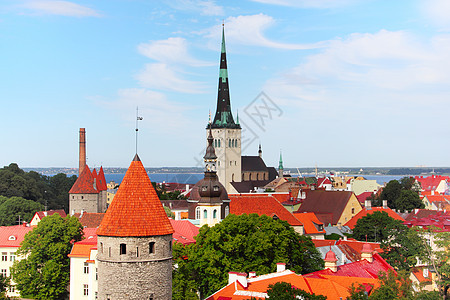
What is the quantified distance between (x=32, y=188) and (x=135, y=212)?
7598 centimetres

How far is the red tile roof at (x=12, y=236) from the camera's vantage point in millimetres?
49625

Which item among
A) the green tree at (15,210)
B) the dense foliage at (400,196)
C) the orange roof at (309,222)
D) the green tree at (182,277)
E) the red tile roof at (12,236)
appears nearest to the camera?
the green tree at (182,277)

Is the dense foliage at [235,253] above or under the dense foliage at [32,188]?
under

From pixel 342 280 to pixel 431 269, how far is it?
15.6m

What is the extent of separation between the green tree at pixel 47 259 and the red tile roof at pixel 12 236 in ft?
12.0

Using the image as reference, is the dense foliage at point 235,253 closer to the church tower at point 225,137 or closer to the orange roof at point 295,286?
the orange roof at point 295,286

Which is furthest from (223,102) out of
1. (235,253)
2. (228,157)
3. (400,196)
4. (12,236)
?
(235,253)

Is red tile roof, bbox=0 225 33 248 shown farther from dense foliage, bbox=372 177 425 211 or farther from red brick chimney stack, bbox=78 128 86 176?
dense foliage, bbox=372 177 425 211

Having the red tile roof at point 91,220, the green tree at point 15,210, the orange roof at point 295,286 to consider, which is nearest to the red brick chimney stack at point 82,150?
the green tree at point 15,210

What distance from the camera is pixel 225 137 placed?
370 feet

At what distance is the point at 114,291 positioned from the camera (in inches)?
835

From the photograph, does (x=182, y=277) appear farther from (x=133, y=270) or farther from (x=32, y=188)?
(x=32, y=188)

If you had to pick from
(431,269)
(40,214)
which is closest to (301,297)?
(431,269)

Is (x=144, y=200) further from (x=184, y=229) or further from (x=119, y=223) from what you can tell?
(x=184, y=229)
